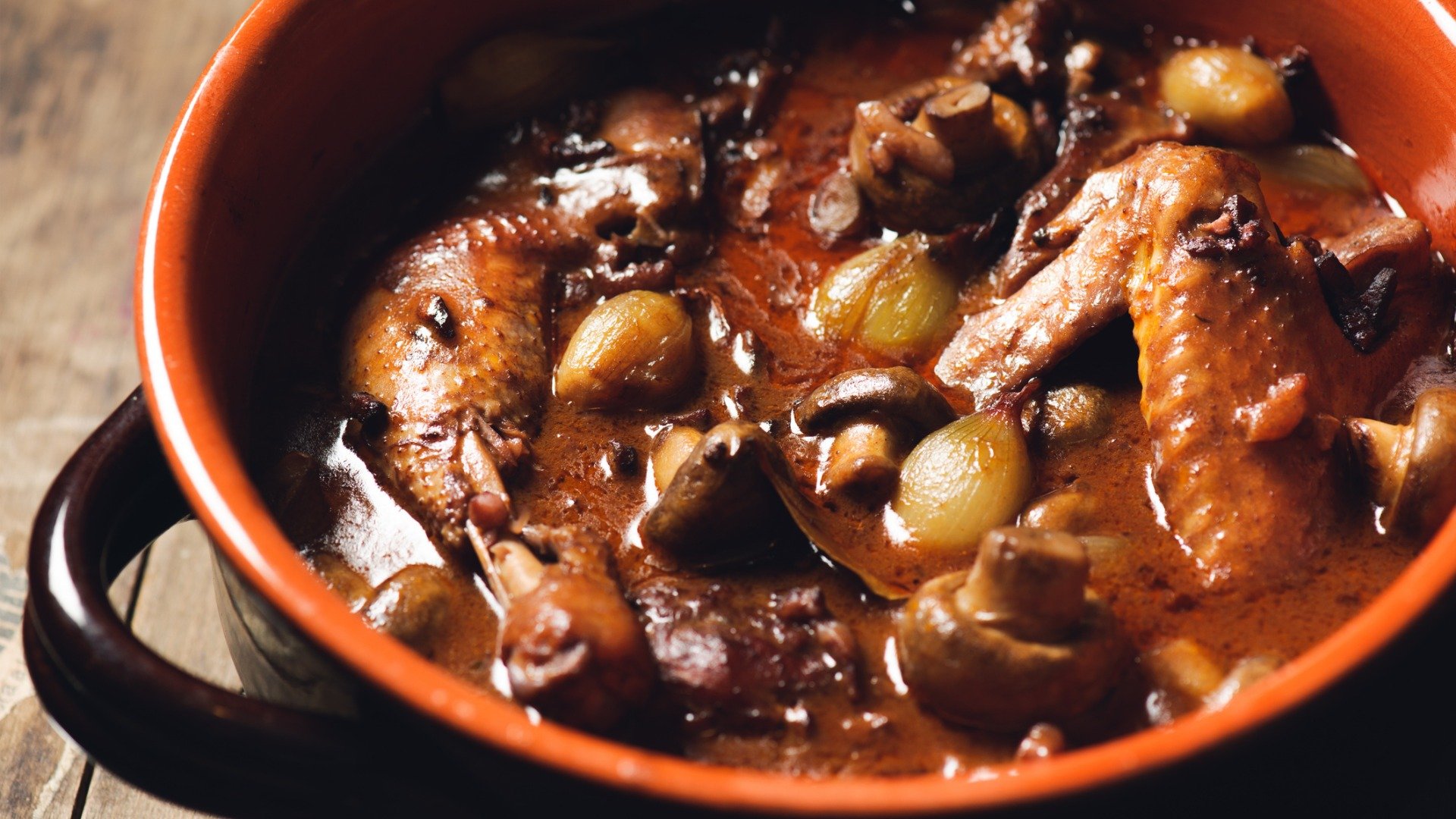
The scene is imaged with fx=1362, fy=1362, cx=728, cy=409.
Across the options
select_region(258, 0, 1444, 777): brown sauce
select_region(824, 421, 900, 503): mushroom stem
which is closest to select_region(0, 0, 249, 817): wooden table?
select_region(258, 0, 1444, 777): brown sauce

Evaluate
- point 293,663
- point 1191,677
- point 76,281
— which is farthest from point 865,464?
point 76,281

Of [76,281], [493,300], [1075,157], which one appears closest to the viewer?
[493,300]

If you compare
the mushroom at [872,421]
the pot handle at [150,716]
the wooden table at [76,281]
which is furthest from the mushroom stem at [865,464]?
the wooden table at [76,281]

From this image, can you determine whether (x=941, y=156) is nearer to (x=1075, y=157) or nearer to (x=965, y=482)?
(x=1075, y=157)

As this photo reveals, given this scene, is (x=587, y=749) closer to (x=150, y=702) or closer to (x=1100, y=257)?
(x=150, y=702)

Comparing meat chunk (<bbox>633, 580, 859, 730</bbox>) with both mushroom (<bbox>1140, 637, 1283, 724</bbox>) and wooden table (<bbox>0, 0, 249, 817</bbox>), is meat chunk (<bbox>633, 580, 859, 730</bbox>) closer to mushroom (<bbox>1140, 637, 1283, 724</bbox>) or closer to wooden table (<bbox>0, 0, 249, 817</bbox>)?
mushroom (<bbox>1140, 637, 1283, 724</bbox>)

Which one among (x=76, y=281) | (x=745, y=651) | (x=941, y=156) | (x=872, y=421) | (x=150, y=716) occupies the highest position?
(x=941, y=156)

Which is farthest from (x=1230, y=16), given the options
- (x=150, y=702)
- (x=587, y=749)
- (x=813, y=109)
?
(x=150, y=702)
